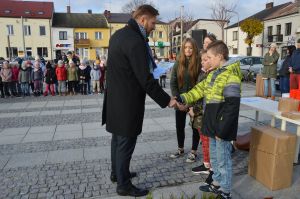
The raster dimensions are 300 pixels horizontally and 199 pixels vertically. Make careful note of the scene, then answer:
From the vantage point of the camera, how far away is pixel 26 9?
5078cm

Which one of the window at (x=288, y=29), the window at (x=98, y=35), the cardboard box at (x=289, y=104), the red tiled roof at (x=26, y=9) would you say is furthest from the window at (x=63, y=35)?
the cardboard box at (x=289, y=104)

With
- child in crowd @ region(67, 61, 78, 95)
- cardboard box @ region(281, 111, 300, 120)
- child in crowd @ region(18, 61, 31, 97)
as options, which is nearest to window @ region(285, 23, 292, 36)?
child in crowd @ region(67, 61, 78, 95)

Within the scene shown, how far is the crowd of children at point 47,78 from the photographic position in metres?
12.3

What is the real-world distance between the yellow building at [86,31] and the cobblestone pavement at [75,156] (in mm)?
46815

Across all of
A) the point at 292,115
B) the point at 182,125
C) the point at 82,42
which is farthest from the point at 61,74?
the point at 82,42

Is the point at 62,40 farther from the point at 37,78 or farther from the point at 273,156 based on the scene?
the point at 273,156

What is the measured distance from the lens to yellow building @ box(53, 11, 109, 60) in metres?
53.0

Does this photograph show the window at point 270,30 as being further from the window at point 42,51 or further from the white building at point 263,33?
the window at point 42,51

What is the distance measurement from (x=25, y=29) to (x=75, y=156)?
1991 inches

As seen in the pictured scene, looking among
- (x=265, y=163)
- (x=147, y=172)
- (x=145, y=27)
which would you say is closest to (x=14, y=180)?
(x=147, y=172)

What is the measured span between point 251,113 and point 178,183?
197 inches

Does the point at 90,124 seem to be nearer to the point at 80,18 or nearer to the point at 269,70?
the point at 269,70

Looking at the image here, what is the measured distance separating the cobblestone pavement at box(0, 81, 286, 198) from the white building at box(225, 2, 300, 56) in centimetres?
3563

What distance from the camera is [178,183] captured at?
3.85 m
